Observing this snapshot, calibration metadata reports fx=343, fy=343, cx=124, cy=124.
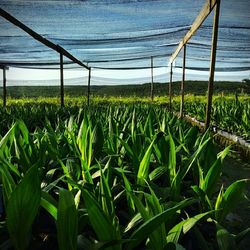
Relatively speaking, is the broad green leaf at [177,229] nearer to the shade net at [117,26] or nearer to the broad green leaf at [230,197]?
the broad green leaf at [230,197]

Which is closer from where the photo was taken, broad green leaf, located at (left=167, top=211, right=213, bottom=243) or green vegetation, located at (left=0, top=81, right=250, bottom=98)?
broad green leaf, located at (left=167, top=211, right=213, bottom=243)

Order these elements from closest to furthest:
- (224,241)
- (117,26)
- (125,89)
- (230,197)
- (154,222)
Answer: (154,222) → (224,241) → (230,197) → (117,26) → (125,89)

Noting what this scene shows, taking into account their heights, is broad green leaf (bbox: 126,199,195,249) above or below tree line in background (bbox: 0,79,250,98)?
below

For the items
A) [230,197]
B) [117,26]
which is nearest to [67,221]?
[230,197]

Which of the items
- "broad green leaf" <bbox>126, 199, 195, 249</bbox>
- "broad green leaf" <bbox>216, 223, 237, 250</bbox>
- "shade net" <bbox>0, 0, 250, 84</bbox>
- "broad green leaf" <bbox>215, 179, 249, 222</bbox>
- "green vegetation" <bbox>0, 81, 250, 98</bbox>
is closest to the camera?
"broad green leaf" <bbox>126, 199, 195, 249</bbox>

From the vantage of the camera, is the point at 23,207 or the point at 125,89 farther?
the point at 125,89

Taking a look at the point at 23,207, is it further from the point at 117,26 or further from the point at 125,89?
the point at 125,89

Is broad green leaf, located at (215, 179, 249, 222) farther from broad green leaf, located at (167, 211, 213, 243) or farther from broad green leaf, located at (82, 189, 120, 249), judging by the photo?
broad green leaf, located at (82, 189, 120, 249)

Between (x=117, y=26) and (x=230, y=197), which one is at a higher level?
(x=117, y=26)

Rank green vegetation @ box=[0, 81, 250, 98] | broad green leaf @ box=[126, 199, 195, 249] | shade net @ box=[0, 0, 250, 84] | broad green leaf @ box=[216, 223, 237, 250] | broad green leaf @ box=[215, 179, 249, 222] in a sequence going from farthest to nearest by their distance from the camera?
1. green vegetation @ box=[0, 81, 250, 98]
2. shade net @ box=[0, 0, 250, 84]
3. broad green leaf @ box=[215, 179, 249, 222]
4. broad green leaf @ box=[216, 223, 237, 250]
5. broad green leaf @ box=[126, 199, 195, 249]

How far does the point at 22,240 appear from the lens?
845 millimetres

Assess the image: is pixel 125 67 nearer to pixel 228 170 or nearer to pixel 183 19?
pixel 183 19

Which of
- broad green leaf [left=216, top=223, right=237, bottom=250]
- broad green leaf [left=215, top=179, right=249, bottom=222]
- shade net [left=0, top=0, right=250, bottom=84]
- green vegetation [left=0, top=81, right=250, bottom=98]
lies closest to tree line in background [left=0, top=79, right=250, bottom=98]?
green vegetation [left=0, top=81, right=250, bottom=98]

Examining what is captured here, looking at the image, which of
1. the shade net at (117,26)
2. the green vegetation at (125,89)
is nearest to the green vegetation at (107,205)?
the shade net at (117,26)
